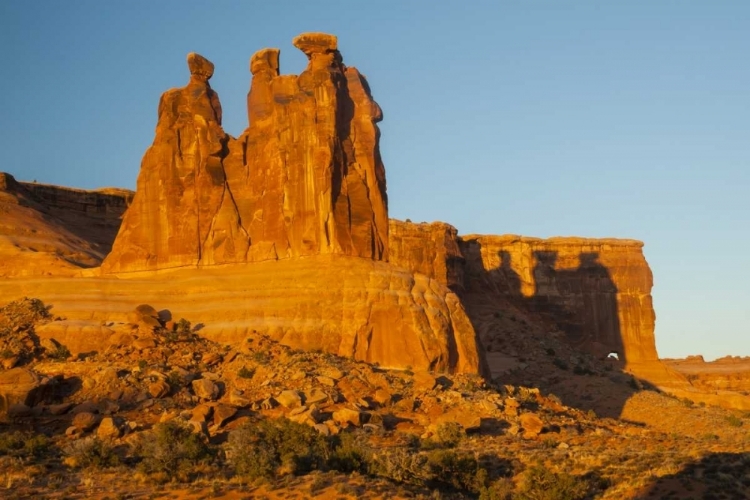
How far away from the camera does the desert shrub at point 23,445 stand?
114 feet

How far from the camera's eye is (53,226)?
74.2 m

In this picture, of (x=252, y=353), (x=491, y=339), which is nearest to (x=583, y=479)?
(x=252, y=353)

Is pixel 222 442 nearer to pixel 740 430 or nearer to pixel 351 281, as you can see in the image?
pixel 351 281

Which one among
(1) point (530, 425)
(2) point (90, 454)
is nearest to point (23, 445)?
(2) point (90, 454)

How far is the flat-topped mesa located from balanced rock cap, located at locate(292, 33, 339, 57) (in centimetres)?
5

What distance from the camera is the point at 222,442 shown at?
3788 cm

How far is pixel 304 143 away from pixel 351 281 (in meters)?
7.79

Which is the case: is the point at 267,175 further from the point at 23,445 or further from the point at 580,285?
the point at 580,285

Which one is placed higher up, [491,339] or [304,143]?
[304,143]

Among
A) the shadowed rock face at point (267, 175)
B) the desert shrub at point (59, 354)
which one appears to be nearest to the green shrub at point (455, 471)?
the shadowed rock face at point (267, 175)

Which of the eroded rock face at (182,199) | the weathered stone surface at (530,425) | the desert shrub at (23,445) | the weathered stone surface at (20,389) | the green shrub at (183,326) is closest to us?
the desert shrub at (23,445)

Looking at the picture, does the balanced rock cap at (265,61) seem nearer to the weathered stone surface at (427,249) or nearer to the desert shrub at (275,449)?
the desert shrub at (275,449)

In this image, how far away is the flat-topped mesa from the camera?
167 feet

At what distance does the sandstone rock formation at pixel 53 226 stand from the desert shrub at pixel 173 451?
21.5 m
